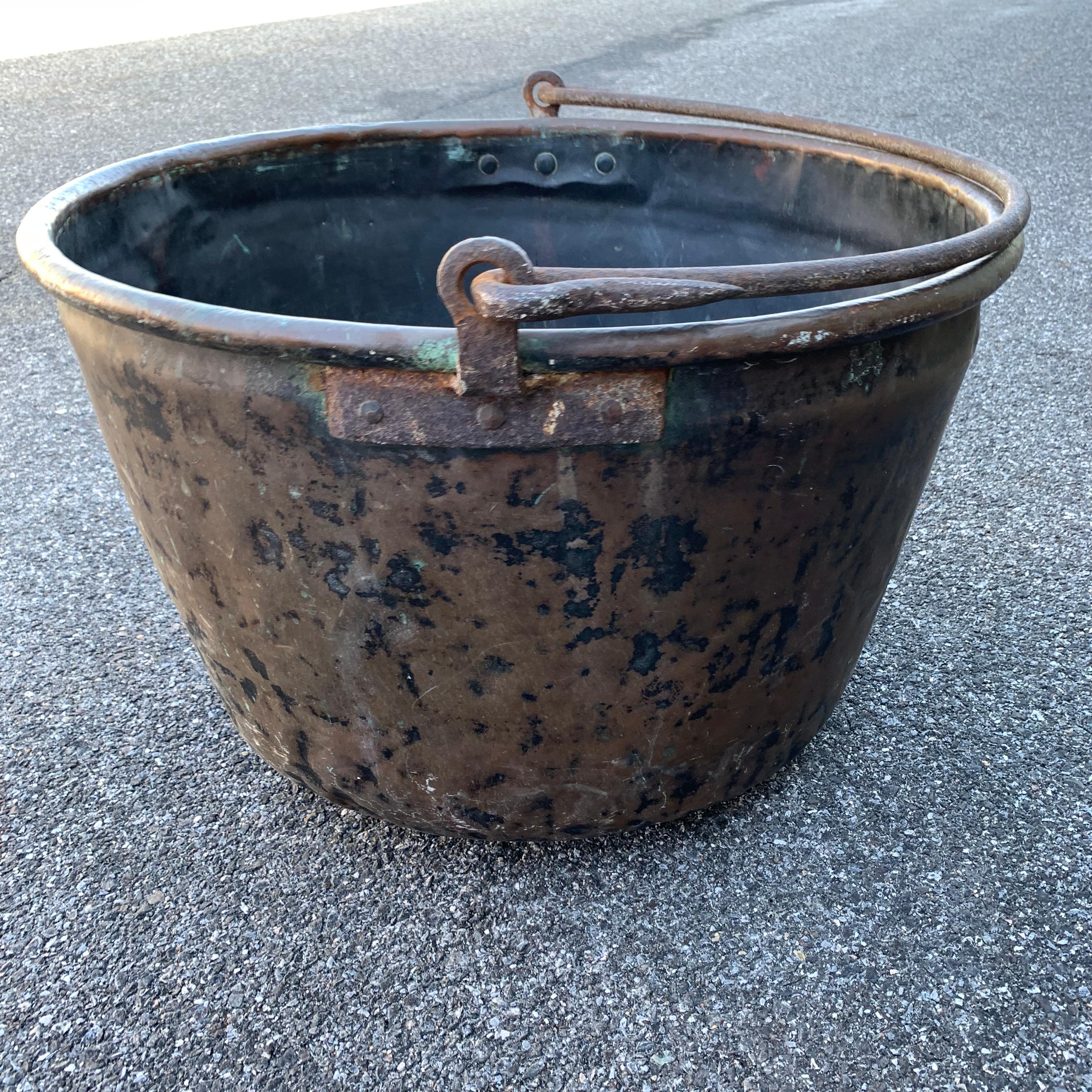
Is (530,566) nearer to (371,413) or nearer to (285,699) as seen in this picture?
(371,413)

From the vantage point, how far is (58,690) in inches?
71.7

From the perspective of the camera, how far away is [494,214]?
194 centimetres

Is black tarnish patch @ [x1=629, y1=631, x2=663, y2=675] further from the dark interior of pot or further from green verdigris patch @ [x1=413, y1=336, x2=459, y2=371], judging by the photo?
the dark interior of pot

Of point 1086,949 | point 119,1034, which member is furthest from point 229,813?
point 1086,949

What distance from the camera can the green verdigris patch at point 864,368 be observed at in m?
1.05

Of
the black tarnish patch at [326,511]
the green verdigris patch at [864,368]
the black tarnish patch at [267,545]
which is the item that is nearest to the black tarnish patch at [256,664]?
the black tarnish patch at [267,545]

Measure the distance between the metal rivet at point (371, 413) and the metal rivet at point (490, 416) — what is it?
0.28ft

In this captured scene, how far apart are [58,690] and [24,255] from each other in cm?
89

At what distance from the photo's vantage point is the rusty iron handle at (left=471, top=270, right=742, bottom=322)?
2.80ft

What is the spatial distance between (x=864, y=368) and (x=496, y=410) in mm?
374

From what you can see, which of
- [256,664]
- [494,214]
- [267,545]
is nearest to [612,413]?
[267,545]

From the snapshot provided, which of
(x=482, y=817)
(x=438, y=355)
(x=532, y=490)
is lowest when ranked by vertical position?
(x=482, y=817)

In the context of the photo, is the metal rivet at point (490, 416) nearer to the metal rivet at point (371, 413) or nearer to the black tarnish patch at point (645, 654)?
the metal rivet at point (371, 413)

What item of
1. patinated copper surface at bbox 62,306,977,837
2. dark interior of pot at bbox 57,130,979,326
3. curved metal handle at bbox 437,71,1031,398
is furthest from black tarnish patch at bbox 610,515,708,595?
dark interior of pot at bbox 57,130,979,326
